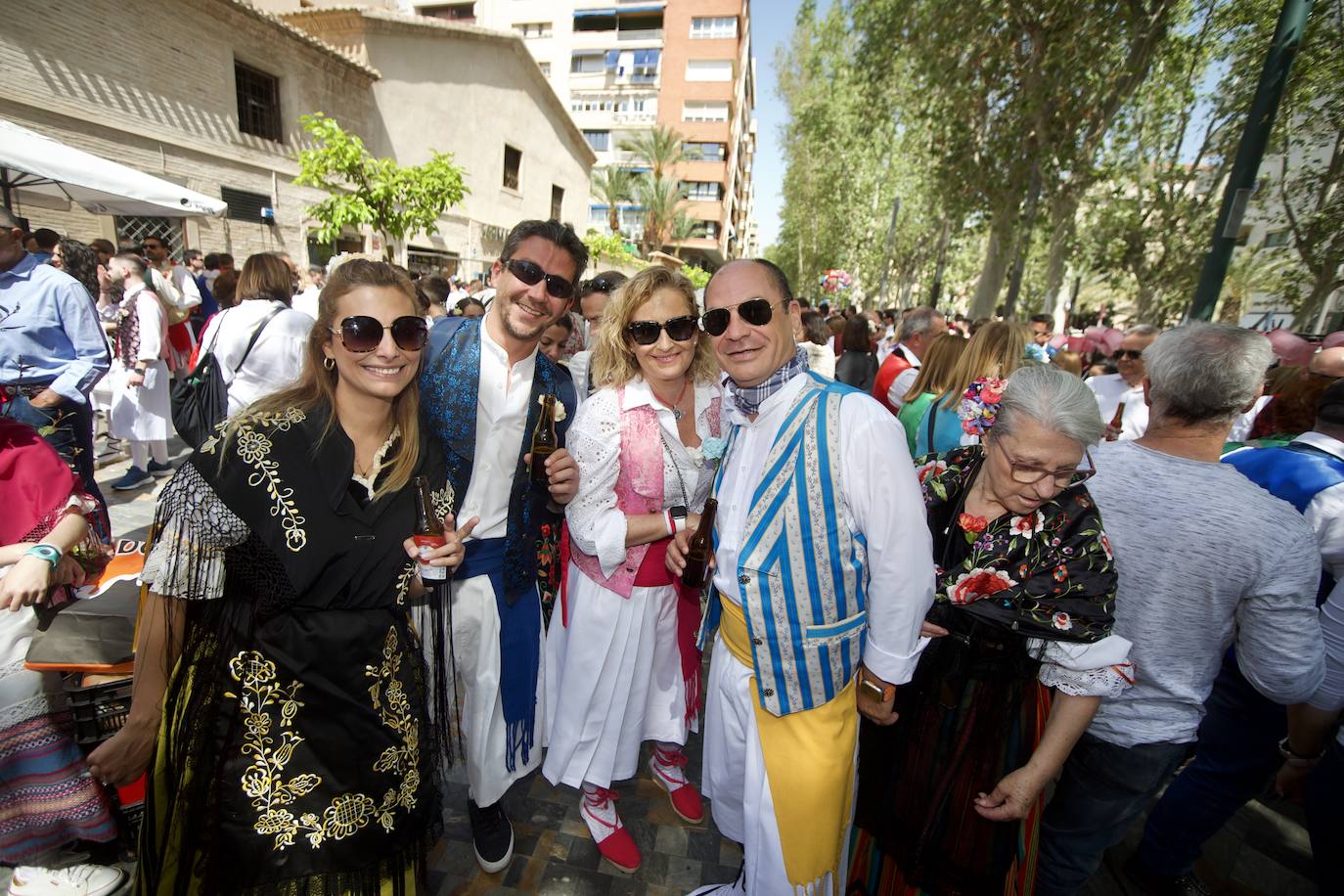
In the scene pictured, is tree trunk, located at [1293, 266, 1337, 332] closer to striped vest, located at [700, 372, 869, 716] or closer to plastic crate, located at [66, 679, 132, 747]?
striped vest, located at [700, 372, 869, 716]

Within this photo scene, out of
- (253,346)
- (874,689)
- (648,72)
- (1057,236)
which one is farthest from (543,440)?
(648,72)

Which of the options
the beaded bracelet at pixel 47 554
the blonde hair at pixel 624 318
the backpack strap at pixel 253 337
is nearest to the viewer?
the beaded bracelet at pixel 47 554

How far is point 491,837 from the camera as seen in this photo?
2.37 m

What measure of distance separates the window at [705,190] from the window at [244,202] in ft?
104

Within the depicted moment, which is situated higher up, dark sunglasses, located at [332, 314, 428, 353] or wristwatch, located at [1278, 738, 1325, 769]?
dark sunglasses, located at [332, 314, 428, 353]

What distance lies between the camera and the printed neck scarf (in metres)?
1.88

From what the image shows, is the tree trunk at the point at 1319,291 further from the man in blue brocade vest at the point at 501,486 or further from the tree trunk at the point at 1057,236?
the man in blue brocade vest at the point at 501,486

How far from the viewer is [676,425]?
7.97ft

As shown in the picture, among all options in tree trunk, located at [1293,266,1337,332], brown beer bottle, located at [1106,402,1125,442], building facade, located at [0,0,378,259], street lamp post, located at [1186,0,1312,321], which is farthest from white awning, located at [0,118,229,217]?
tree trunk, located at [1293,266,1337,332]

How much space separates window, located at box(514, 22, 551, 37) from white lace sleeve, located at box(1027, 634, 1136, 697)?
48.9 metres

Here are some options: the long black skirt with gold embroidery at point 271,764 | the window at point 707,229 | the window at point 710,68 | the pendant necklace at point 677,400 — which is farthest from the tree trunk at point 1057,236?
the window at point 710,68

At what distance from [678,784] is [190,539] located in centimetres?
235

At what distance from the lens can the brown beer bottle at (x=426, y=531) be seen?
1676 millimetres

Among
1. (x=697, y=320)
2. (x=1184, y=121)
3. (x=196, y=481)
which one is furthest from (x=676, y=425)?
(x=1184, y=121)
